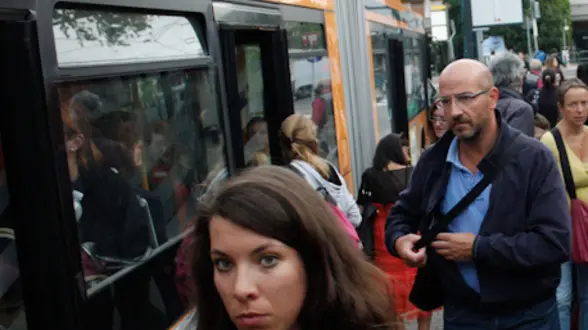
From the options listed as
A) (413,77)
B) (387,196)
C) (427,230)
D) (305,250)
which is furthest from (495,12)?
(305,250)

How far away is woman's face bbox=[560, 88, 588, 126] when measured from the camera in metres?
4.59

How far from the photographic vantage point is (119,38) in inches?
121

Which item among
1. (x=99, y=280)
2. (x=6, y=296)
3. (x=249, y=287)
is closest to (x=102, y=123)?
(x=99, y=280)

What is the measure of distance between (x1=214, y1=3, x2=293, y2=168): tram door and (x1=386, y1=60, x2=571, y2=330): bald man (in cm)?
122

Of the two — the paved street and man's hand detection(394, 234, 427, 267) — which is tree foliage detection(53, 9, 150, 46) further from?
the paved street

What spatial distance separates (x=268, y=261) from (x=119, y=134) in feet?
5.59

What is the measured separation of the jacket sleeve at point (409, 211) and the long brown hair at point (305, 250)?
5.31 ft

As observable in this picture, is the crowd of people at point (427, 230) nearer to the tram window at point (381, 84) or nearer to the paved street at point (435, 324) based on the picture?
the paved street at point (435, 324)

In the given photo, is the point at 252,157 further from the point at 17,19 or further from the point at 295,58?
the point at 17,19

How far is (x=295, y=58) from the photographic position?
18.3 ft

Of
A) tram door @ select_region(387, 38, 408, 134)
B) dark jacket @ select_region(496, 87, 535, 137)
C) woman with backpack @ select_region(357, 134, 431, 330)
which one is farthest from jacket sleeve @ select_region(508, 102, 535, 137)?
tram door @ select_region(387, 38, 408, 134)

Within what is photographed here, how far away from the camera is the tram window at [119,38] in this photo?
2709mm

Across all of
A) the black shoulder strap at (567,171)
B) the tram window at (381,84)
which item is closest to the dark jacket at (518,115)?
the black shoulder strap at (567,171)

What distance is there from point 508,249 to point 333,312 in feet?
4.97
